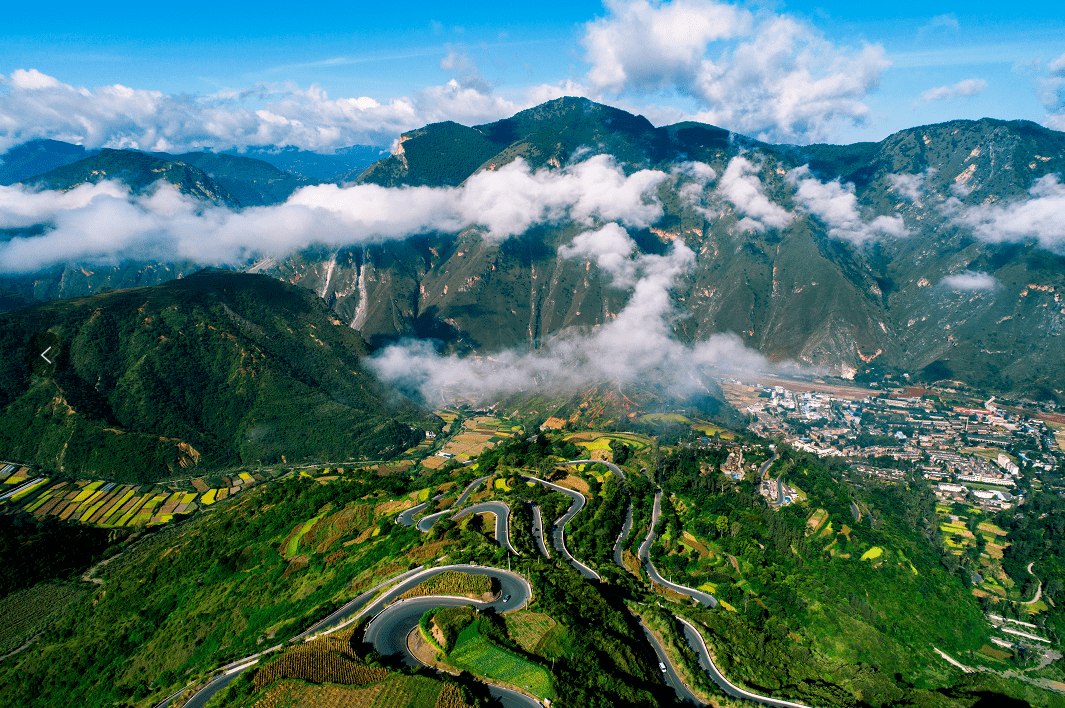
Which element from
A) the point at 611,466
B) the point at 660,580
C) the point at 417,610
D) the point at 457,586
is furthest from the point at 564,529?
the point at 611,466

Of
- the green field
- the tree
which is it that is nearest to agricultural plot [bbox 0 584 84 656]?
the green field

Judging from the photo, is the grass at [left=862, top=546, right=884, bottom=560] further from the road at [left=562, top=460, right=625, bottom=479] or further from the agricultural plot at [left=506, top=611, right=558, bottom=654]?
the agricultural plot at [left=506, top=611, right=558, bottom=654]

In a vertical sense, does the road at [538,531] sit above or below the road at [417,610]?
below

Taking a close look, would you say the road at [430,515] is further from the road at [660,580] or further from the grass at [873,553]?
the grass at [873,553]

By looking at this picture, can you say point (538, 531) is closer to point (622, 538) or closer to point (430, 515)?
point (622, 538)

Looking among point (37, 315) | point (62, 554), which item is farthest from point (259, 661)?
point (37, 315)

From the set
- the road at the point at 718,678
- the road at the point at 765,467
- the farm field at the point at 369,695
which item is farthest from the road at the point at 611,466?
the farm field at the point at 369,695
